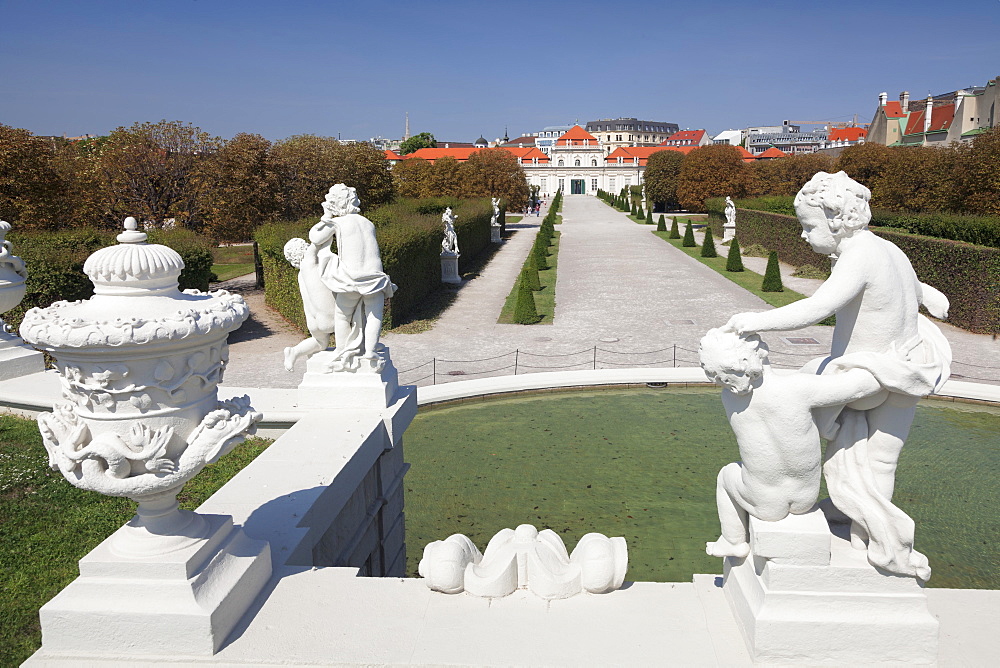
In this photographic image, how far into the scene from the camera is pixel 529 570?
369cm

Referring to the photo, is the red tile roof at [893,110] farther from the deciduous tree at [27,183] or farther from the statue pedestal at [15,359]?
the statue pedestal at [15,359]

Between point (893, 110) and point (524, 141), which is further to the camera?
point (524, 141)

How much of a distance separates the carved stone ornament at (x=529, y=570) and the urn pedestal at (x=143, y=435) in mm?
991

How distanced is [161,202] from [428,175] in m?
24.6

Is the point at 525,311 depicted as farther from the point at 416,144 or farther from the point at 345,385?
the point at 416,144

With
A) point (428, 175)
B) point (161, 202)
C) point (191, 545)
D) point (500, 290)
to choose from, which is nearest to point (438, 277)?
point (500, 290)

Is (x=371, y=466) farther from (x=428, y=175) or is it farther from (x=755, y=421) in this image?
(x=428, y=175)

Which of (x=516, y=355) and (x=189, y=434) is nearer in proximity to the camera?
(x=189, y=434)

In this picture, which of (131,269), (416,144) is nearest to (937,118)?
(131,269)

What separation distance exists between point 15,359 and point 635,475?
713 cm

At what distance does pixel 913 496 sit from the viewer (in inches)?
265

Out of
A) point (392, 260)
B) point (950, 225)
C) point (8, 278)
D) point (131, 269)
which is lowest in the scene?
point (392, 260)

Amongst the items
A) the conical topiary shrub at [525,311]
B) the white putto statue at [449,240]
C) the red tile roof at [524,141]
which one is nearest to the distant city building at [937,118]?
the white putto statue at [449,240]

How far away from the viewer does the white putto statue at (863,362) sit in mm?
3137
